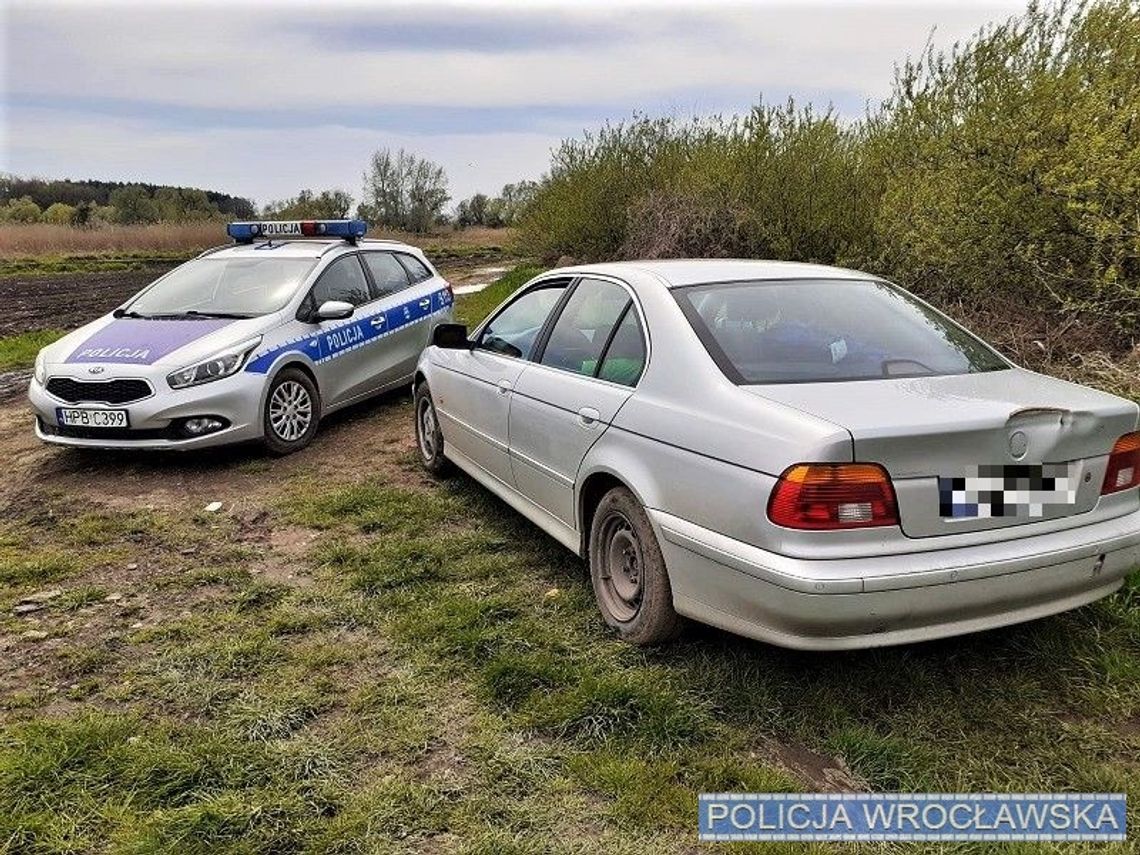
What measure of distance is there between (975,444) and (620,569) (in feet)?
4.88

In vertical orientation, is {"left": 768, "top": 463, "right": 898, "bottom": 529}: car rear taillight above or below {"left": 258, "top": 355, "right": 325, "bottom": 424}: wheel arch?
above

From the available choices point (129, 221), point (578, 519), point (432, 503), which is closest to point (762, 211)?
point (432, 503)

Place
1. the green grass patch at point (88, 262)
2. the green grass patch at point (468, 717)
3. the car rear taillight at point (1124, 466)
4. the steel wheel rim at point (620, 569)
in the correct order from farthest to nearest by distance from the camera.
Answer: the green grass patch at point (88, 262)
the steel wheel rim at point (620, 569)
the car rear taillight at point (1124, 466)
the green grass patch at point (468, 717)

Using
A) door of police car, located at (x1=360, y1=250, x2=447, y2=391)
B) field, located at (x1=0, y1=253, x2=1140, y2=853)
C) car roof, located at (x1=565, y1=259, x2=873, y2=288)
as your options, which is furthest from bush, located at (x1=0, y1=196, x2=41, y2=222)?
car roof, located at (x1=565, y1=259, x2=873, y2=288)

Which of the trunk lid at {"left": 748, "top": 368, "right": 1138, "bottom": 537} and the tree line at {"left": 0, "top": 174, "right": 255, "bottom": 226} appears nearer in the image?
the trunk lid at {"left": 748, "top": 368, "right": 1138, "bottom": 537}

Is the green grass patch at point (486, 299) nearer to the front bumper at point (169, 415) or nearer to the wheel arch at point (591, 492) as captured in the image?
the front bumper at point (169, 415)

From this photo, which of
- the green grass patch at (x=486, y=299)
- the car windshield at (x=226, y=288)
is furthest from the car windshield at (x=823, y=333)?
the green grass patch at (x=486, y=299)

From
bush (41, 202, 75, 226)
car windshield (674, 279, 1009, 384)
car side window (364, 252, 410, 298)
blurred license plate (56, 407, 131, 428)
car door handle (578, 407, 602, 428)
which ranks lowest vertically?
blurred license plate (56, 407, 131, 428)

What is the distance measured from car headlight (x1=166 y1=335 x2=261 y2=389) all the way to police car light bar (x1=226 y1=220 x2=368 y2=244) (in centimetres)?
219

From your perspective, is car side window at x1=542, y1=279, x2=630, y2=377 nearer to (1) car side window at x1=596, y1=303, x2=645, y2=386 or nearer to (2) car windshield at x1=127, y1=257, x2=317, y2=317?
(1) car side window at x1=596, y1=303, x2=645, y2=386

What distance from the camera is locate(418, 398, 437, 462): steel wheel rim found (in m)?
5.71

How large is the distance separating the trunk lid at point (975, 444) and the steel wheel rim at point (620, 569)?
868 mm

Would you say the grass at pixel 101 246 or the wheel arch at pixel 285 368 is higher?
the grass at pixel 101 246

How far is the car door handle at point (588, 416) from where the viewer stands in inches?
137
